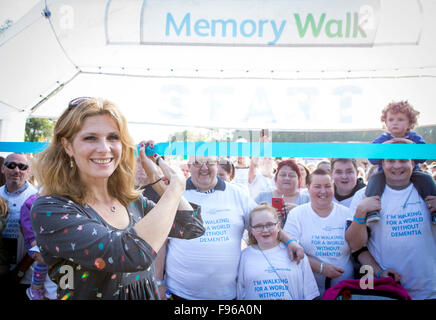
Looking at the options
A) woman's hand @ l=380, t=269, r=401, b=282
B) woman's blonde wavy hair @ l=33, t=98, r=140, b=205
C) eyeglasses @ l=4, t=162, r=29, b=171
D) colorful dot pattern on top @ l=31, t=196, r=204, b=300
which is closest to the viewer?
colorful dot pattern on top @ l=31, t=196, r=204, b=300

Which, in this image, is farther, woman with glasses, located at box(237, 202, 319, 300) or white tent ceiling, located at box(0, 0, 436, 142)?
woman with glasses, located at box(237, 202, 319, 300)

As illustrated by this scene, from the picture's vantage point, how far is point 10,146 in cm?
199

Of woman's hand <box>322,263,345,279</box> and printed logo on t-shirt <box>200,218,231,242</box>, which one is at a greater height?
printed logo on t-shirt <box>200,218,231,242</box>

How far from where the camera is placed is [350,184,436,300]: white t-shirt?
1820 millimetres

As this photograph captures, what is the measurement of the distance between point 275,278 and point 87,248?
1.14 meters

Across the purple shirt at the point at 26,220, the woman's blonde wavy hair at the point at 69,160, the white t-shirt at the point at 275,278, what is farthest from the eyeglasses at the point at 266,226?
the purple shirt at the point at 26,220

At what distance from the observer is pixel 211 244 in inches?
74.0

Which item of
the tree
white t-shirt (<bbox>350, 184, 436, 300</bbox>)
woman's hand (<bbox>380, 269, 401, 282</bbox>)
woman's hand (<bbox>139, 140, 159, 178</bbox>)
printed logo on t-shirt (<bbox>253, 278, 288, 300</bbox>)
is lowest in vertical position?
printed logo on t-shirt (<bbox>253, 278, 288, 300</bbox>)

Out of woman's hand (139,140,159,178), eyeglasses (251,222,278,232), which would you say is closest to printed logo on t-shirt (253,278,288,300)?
eyeglasses (251,222,278,232)

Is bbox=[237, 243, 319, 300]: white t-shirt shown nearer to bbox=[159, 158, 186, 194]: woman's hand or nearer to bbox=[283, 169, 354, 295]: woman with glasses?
bbox=[283, 169, 354, 295]: woman with glasses

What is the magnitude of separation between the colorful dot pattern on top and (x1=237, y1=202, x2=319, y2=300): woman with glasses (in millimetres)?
799

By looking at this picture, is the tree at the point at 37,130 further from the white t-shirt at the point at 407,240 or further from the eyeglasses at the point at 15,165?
the white t-shirt at the point at 407,240
